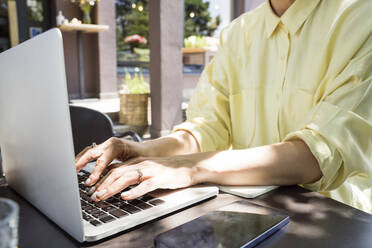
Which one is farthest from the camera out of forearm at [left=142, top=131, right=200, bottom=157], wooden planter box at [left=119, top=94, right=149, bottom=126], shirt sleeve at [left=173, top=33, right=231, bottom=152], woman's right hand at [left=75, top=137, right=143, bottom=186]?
wooden planter box at [left=119, top=94, right=149, bottom=126]

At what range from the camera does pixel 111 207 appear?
0.61m

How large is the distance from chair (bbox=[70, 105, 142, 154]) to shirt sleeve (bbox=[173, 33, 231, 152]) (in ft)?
2.10

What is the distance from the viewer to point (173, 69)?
4.22 metres

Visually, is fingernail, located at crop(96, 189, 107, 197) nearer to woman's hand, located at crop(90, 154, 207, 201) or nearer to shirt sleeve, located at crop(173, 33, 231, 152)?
woman's hand, located at crop(90, 154, 207, 201)

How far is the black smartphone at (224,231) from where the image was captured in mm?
467

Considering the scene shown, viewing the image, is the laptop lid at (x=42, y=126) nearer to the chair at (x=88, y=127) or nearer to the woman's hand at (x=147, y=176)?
the woman's hand at (x=147, y=176)

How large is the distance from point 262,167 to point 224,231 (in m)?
0.31

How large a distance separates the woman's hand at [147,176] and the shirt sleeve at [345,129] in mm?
301

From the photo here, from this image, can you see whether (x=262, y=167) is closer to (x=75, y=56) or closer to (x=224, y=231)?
(x=224, y=231)

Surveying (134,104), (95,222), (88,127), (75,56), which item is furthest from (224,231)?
(75,56)

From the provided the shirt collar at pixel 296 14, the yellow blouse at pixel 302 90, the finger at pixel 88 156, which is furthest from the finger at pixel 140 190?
the shirt collar at pixel 296 14

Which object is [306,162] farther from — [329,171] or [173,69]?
[173,69]

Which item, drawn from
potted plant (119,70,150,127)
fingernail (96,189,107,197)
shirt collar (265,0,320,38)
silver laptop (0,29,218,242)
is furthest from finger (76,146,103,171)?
potted plant (119,70,150,127)

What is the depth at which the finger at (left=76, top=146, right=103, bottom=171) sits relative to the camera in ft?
2.76
